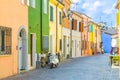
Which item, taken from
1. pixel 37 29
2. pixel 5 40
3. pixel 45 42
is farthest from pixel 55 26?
pixel 5 40

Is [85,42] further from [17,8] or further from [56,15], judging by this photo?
[17,8]

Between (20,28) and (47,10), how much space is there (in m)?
9.06

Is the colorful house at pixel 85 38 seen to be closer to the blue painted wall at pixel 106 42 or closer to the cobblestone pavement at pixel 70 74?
the blue painted wall at pixel 106 42

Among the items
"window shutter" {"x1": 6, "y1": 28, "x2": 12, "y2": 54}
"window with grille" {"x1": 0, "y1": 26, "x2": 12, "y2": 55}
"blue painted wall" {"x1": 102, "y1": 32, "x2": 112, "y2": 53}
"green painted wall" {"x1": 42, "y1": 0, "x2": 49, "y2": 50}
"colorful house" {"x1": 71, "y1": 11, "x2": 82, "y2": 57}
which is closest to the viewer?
"window with grille" {"x1": 0, "y1": 26, "x2": 12, "y2": 55}

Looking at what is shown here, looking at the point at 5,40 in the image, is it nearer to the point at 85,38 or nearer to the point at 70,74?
the point at 70,74

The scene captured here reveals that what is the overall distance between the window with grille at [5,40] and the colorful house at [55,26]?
528 inches

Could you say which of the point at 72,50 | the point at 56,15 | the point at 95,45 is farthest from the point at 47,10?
the point at 95,45

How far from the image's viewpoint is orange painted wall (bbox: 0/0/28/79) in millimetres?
21484

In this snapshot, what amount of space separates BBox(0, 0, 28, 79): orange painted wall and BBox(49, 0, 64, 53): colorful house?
10575 mm

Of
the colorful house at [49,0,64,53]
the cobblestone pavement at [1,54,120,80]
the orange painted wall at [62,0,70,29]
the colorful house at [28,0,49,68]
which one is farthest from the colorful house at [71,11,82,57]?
the cobblestone pavement at [1,54,120,80]

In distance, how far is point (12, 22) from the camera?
2327cm

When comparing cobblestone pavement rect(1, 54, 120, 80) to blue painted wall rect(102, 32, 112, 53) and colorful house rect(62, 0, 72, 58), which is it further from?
blue painted wall rect(102, 32, 112, 53)

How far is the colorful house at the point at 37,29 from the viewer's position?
27.9 m

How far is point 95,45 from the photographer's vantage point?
78.4m
